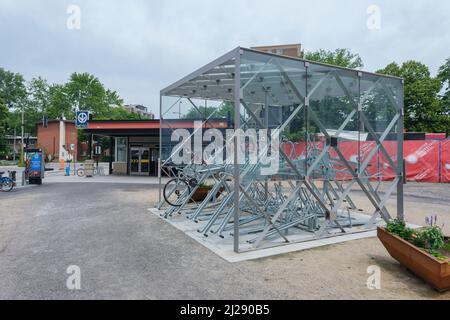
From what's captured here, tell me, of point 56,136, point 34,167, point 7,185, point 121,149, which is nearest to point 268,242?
point 7,185

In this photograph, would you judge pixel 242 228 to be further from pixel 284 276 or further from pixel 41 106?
pixel 41 106

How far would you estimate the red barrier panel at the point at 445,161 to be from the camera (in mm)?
13933

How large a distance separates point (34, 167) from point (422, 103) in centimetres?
2915

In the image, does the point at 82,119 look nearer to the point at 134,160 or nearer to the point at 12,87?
the point at 134,160

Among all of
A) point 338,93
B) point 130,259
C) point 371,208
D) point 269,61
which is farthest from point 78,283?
point 371,208

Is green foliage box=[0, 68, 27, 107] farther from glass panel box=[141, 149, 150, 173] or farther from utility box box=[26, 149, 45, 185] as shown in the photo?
utility box box=[26, 149, 45, 185]

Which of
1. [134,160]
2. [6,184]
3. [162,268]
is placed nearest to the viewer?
[162,268]

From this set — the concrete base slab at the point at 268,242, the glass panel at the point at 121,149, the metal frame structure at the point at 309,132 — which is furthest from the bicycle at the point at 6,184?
the glass panel at the point at 121,149

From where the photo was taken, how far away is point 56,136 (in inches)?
1758

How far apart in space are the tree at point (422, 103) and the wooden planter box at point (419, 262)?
89.1ft

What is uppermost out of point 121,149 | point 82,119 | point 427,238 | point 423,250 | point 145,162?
point 82,119

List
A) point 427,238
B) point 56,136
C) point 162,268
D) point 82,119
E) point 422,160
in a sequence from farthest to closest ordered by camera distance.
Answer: point 56,136 → point 82,119 → point 422,160 → point 162,268 → point 427,238

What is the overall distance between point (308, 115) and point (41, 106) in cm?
6221

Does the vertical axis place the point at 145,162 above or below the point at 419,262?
above
